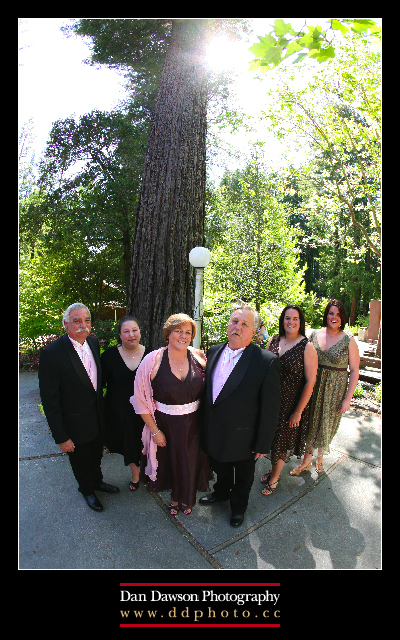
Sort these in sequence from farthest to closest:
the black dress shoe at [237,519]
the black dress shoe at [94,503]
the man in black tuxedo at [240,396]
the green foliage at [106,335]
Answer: the green foliage at [106,335] < the black dress shoe at [94,503] < the black dress shoe at [237,519] < the man in black tuxedo at [240,396]

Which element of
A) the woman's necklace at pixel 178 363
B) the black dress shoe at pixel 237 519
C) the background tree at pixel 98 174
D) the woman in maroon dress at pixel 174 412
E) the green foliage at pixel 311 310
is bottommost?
the black dress shoe at pixel 237 519

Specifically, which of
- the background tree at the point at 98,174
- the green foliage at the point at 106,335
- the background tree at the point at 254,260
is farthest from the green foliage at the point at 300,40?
the background tree at the point at 98,174

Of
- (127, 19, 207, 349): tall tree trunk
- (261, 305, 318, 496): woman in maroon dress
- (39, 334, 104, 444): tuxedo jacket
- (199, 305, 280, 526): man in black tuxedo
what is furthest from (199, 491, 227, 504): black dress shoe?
(127, 19, 207, 349): tall tree trunk

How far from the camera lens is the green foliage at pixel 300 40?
7.64 feet

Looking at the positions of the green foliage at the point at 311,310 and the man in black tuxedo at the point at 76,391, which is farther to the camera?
the green foliage at the point at 311,310

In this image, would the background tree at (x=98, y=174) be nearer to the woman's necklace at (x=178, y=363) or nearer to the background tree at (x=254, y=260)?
the background tree at (x=254, y=260)

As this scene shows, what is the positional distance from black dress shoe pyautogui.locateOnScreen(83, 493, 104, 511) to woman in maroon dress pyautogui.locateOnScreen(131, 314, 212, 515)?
494 millimetres

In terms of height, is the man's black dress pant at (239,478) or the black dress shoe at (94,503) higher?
the man's black dress pant at (239,478)
